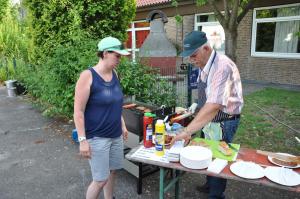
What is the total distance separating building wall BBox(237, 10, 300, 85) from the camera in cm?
1080

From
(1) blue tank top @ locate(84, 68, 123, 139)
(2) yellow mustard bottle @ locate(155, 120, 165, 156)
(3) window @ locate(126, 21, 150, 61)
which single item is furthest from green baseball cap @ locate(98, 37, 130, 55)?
(3) window @ locate(126, 21, 150, 61)

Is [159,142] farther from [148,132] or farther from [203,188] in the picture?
[203,188]

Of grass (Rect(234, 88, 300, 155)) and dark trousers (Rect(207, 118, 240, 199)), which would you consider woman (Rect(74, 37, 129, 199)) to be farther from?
grass (Rect(234, 88, 300, 155))

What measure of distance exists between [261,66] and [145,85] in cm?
816

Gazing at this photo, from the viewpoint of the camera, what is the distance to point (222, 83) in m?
2.61

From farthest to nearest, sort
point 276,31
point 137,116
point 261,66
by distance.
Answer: point 261,66 < point 276,31 < point 137,116

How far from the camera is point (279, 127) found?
20.3ft

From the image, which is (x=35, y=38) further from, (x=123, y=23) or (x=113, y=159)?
(x=113, y=159)

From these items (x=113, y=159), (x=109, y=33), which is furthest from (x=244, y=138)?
(x=109, y=33)

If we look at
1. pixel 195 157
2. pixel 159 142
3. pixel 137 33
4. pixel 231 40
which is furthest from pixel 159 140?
pixel 137 33

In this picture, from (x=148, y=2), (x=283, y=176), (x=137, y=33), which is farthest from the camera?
(x=137, y=33)

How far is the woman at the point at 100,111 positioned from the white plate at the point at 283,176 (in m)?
1.53

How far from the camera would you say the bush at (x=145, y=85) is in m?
5.14

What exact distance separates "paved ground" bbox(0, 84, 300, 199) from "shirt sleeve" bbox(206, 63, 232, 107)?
1655 millimetres
